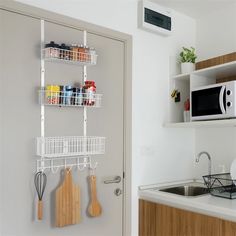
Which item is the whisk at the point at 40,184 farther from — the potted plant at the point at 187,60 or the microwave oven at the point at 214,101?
the potted plant at the point at 187,60

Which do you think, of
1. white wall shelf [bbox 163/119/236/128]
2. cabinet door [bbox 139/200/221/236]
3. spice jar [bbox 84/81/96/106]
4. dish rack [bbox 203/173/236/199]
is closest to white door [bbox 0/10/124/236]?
spice jar [bbox 84/81/96/106]

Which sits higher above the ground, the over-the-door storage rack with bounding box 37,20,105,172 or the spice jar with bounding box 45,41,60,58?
the spice jar with bounding box 45,41,60,58

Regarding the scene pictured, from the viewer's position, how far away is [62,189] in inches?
78.8

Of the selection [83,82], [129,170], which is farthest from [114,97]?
[129,170]

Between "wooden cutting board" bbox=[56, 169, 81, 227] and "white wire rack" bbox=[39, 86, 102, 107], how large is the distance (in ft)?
1.57

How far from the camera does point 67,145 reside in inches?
78.8

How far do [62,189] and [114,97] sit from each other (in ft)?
2.75

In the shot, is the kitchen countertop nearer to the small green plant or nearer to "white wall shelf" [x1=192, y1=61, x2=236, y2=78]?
"white wall shelf" [x1=192, y1=61, x2=236, y2=78]

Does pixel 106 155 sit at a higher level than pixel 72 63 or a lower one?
lower

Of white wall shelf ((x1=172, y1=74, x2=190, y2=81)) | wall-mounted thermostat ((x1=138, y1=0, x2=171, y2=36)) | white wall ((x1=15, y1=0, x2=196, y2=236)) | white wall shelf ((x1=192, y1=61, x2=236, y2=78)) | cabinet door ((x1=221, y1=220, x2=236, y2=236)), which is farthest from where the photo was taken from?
white wall shelf ((x1=172, y1=74, x2=190, y2=81))

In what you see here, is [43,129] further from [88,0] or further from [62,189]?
[88,0]

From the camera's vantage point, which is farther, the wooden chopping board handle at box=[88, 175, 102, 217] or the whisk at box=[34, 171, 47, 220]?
the wooden chopping board handle at box=[88, 175, 102, 217]

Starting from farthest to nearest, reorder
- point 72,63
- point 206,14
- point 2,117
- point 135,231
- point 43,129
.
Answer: point 206,14 < point 135,231 < point 72,63 < point 43,129 < point 2,117

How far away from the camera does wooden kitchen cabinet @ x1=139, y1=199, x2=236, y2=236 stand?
1.93 m
